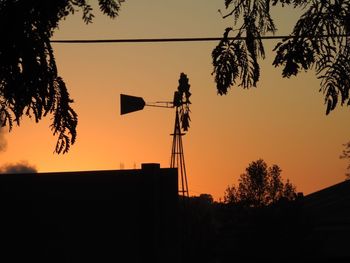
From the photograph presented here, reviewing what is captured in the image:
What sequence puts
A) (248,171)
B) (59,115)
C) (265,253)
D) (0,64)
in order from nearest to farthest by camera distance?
(0,64) → (59,115) → (265,253) → (248,171)

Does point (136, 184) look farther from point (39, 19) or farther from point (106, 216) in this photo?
point (39, 19)

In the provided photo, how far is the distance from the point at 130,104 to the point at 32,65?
2298cm

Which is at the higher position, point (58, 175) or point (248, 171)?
point (248, 171)

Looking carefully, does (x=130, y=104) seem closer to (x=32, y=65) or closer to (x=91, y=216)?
(x=91, y=216)

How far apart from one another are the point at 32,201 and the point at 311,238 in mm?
26849

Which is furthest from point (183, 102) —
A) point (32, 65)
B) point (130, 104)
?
point (32, 65)

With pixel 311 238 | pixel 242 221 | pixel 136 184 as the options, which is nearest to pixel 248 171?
pixel 242 221

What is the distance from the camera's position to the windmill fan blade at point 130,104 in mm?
26234

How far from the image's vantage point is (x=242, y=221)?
184 feet

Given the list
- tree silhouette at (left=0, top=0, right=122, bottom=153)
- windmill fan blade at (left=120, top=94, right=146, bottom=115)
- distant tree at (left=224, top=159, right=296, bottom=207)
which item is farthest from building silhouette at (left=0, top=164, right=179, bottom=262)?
distant tree at (left=224, top=159, right=296, bottom=207)

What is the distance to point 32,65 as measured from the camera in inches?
145

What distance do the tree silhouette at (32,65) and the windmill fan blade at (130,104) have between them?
22.1 meters

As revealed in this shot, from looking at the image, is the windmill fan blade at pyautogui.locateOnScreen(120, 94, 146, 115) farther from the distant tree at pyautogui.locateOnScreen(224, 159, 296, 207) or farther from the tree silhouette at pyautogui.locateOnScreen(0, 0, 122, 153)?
the distant tree at pyautogui.locateOnScreen(224, 159, 296, 207)

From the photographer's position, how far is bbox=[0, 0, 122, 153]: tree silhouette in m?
3.67
